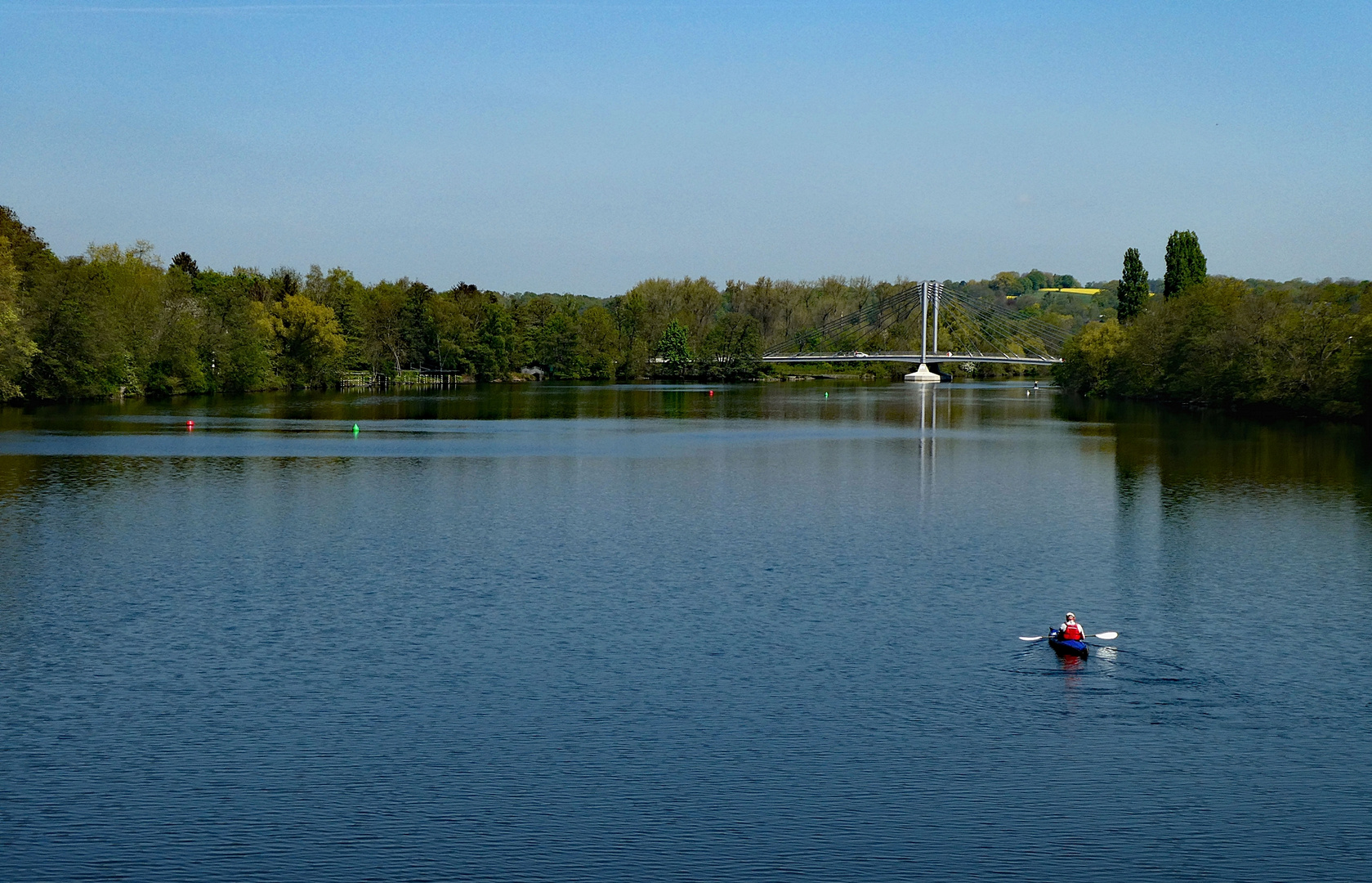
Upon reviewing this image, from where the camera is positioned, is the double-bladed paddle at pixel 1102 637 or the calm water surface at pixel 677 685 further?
the double-bladed paddle at pixel 1102 637

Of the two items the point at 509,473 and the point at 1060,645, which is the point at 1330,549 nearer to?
the point at 1060,645

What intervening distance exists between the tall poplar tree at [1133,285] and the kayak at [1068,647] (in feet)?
338

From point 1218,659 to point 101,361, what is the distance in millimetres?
80976

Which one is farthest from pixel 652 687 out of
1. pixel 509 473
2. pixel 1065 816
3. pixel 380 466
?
pixel 380 466

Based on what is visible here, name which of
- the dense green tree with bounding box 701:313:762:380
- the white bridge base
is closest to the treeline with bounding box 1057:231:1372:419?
the white bridge base

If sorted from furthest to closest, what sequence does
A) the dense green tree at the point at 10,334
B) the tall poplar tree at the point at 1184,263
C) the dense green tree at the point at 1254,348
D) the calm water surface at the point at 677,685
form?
the tall poplar tree at the point at 1184,263
the dense green tree at the point at 1254,348
the dense green tree at the point at 10,334
the calm water surface at the point at 677,685

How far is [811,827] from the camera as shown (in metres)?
12.4

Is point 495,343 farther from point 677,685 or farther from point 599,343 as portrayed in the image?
point 677,685

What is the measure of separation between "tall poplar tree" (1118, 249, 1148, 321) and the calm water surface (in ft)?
264

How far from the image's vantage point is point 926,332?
17588 centimetres

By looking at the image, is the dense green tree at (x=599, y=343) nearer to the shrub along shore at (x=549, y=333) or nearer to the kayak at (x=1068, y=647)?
the shrub along shore at (x=549, y=333)

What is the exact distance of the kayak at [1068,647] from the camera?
1841 centimetres

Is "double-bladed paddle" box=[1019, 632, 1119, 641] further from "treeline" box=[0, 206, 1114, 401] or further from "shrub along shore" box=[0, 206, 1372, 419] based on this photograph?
"treeline" box=[0, 206, 1114, 401]

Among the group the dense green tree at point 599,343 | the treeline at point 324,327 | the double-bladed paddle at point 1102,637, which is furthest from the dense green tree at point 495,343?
the double-bladed paddle at point 1102,637
